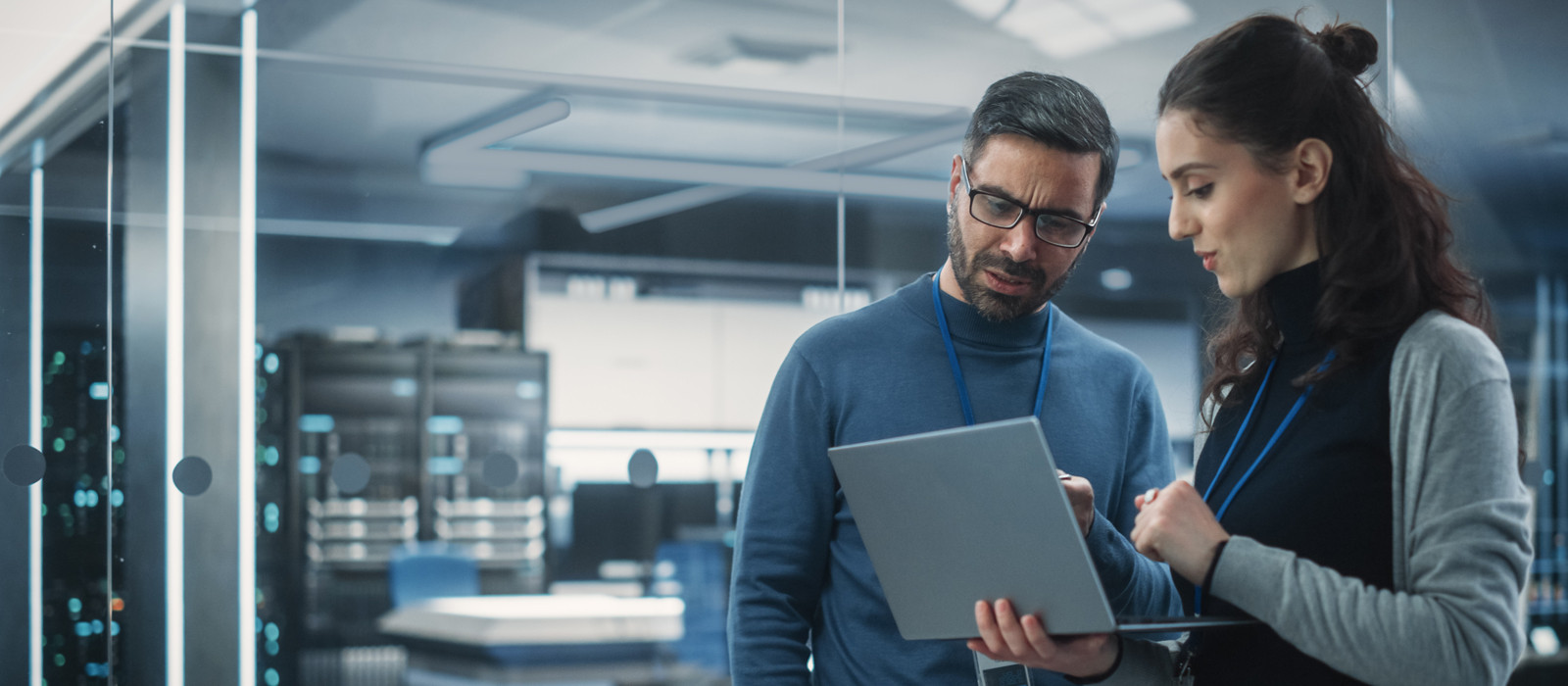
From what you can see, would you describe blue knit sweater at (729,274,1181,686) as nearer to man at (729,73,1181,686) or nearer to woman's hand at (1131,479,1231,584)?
man at (729,73,1181,686)

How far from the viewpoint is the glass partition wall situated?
2.60m

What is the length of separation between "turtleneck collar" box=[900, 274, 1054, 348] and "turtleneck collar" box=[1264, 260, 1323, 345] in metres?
0.40

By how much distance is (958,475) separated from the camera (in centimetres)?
111

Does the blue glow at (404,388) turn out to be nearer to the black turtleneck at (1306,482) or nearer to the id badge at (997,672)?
the id badge at (997,672)

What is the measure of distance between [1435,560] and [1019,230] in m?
0.65

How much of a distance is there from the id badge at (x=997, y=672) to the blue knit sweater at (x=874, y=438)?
0.07 m

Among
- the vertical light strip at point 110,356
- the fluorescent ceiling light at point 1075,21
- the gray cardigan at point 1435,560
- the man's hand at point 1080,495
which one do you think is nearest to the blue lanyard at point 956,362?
Result: the man's hand at point 1080,495

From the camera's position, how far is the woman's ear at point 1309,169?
1.12 m

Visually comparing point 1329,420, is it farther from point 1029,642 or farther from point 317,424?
point 317,424

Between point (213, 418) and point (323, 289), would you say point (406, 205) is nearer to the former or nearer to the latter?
point (323, 289)

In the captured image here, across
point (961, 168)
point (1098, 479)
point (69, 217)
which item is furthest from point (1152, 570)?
point (69, 217)

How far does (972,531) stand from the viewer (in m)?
1.12

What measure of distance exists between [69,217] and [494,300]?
0.90 m

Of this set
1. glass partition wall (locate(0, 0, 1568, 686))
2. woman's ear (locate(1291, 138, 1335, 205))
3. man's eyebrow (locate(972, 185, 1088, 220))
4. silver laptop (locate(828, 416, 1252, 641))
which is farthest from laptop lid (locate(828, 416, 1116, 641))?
glass partition wall (locate(0, 0, 1568, 686))
